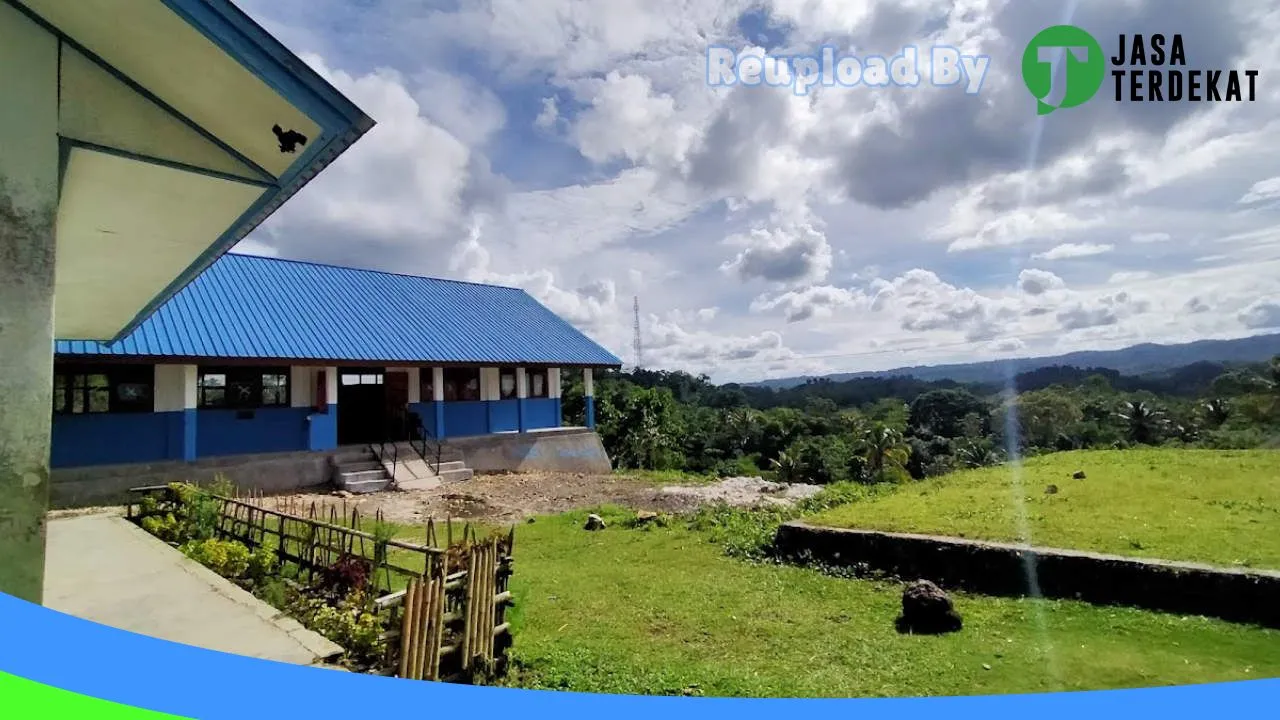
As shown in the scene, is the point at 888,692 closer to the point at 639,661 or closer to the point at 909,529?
the point at 639,661

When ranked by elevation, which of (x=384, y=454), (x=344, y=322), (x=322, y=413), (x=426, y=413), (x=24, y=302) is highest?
(x=344, y=322)

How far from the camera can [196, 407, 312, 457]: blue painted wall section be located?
13.3 meters

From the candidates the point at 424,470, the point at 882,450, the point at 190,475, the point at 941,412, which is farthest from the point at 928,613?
the point at 941,412

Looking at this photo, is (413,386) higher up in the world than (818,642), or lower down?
higher up

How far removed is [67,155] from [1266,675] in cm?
718

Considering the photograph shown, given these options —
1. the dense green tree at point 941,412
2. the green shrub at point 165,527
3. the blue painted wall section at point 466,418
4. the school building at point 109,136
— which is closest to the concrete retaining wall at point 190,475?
the blue painted wall section at point 466,418

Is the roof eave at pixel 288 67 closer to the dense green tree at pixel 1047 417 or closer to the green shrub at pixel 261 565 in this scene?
the green shrub at pixel 261 565

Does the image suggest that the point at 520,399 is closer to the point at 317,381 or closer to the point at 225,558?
the point at 317,381

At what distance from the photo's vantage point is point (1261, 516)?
759 cm

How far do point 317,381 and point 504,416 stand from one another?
193 inches

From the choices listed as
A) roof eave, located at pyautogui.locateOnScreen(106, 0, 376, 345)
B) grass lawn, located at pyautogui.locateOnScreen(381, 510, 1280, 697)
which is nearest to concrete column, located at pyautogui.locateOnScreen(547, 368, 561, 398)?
grass lawn, located at pyautogui.locateOnScreen(381, 510, 1280, 697)

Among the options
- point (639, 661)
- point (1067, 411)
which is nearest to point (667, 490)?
point (639, 661)

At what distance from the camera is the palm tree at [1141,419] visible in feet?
93.5

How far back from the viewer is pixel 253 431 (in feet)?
45.4
